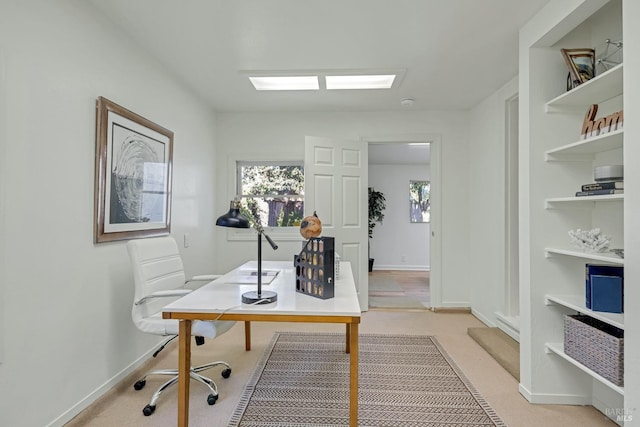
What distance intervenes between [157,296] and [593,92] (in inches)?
106

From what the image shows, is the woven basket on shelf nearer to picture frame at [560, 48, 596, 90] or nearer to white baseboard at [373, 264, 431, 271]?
picture frame at [560, 48, 596, 90]

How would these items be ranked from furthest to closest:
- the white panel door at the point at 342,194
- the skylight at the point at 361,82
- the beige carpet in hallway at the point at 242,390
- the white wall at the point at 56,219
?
the white panel door at the point at 342,194 → the skylight at the point at 361,82 → the beige carpet in hallway at the point at 242,390 → the white wall at the point at 56,219

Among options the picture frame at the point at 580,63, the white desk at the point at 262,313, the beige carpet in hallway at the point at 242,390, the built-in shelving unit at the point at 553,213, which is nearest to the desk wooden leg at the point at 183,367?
the white desk at the point at 262,313

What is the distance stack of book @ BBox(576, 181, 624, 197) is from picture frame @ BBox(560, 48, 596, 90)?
60 centimetres

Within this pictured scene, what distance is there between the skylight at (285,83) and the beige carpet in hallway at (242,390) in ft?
7.76

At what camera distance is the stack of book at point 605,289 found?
5.57 ft

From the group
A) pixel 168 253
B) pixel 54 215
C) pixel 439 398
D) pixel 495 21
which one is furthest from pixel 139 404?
pixel 495 21

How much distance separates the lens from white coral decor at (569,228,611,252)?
173 cm

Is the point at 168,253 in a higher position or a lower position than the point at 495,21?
lower

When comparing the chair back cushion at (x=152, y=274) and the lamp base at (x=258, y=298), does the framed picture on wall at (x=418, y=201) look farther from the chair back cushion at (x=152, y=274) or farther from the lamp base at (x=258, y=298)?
the lamp base at (x=258, y=298)

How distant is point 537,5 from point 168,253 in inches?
110

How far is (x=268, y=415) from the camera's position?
190 centimetres

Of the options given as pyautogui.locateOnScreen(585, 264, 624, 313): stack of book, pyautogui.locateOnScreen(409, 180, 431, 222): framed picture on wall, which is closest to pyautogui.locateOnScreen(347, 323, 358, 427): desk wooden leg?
pyautogui.locateOnScreen(585, 264, 624, 313): stack of book

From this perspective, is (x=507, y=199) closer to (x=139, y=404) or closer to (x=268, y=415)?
(x=268, y=415)
